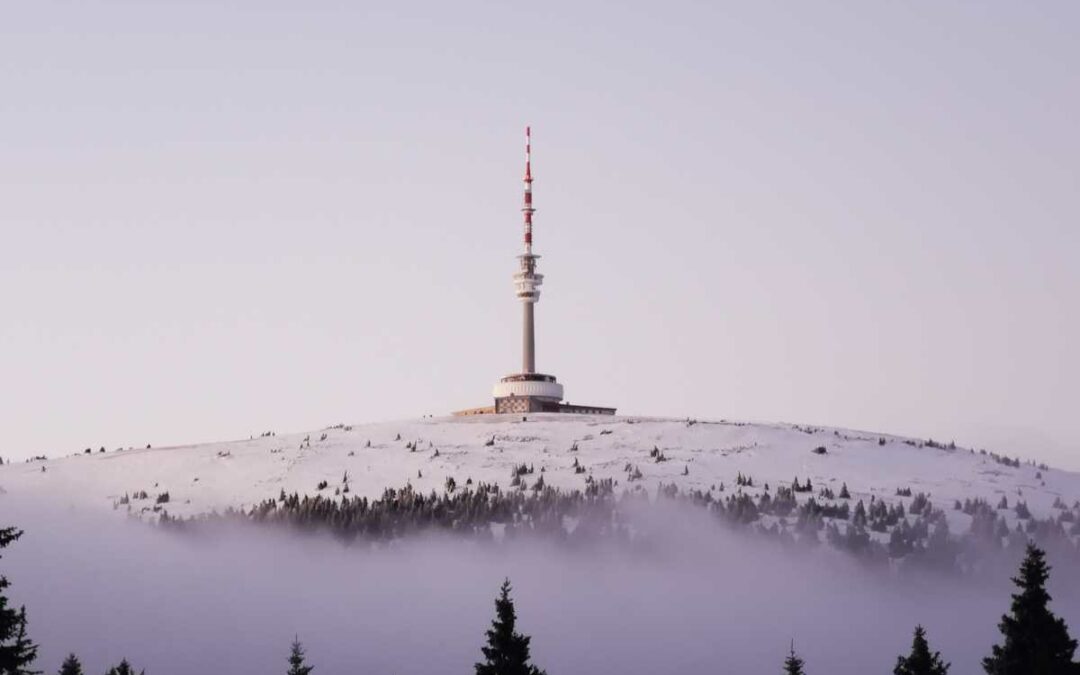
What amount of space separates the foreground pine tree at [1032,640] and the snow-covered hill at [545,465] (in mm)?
121257

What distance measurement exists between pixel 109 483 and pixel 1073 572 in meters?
92.1

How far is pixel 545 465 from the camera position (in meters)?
180

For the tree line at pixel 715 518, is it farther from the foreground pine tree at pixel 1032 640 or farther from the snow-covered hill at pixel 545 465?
the foreground pine tree at pixel 1032 640

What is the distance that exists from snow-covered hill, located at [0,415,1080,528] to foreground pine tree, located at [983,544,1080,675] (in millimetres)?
121257

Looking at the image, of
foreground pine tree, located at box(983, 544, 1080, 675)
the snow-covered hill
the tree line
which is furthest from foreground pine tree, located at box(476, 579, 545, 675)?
the snow-covered hill

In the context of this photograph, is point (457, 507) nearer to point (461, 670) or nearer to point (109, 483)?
point (461, 670)

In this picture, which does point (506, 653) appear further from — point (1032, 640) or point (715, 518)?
point (715, 518)

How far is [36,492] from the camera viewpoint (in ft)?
598

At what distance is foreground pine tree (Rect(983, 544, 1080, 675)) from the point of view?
2010 inches

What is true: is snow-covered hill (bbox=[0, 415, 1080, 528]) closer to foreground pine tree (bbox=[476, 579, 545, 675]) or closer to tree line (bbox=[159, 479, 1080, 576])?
tree line (bbox=[159, 479, 1080, 576])

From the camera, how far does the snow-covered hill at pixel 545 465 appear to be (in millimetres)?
177375

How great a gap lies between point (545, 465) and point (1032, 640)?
424ft

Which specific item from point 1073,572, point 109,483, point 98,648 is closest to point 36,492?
point 109,483

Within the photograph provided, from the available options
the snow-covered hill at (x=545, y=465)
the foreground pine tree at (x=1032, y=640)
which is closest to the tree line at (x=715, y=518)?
the snow-covered hill at (x=545, y=465)
